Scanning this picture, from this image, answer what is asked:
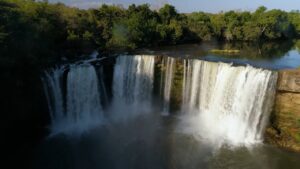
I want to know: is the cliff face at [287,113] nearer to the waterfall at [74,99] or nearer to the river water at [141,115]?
the river water at [141,115]

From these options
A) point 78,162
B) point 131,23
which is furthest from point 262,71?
point 131,23

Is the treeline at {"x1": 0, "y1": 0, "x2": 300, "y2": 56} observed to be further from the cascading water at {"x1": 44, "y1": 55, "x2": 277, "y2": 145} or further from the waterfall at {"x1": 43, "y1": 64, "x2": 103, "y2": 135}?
the cascading water at {"x1": 44, "y1": 55, "x2": 277, "y2": 145}

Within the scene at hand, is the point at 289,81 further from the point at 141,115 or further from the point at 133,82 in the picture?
the point at 133,82

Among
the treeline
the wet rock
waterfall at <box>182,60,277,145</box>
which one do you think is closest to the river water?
waterfall at <box>182,60,277,145</box>

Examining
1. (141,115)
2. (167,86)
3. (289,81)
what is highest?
(289,81)

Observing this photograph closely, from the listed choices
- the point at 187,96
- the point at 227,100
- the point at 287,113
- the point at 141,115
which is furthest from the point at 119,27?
the point at 287,113

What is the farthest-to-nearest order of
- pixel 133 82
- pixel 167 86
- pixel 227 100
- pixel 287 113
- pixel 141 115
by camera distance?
pixel 133 82
pixel 167 86
pixel 141 115
pixel 227 100
pixel 287 113
